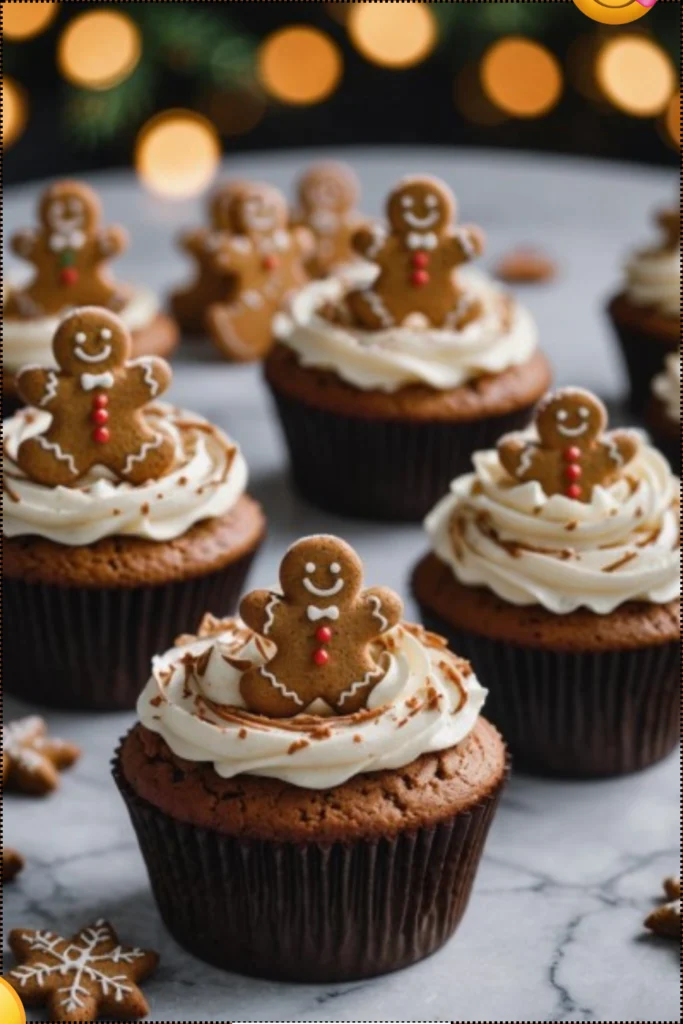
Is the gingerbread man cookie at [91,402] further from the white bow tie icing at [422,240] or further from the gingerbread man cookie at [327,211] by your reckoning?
the gingerbread man cookie at [327,211]

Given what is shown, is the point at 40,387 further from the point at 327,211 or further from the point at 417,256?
the point at 327,211

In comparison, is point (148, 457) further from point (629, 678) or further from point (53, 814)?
point (629, 678)

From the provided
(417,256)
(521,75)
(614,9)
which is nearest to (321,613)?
(614,9)

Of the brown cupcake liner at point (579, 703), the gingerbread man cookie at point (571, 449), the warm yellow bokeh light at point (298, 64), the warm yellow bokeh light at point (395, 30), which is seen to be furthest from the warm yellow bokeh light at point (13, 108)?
the brown cupcake liner at point (579, 703)

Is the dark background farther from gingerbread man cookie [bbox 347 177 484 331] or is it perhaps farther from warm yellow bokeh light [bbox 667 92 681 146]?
gingerbread man cookie [bbox 347 177 484 331]

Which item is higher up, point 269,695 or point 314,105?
point 269,695

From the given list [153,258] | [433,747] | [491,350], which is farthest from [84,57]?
[433,747]
